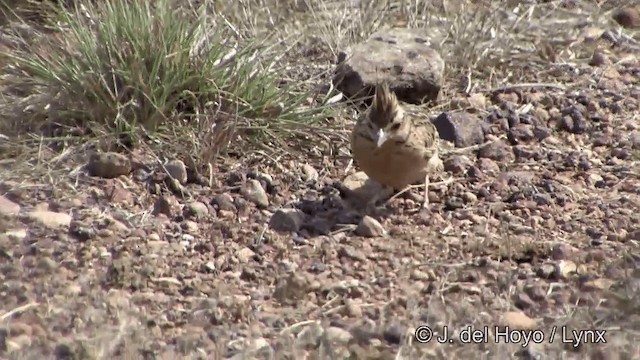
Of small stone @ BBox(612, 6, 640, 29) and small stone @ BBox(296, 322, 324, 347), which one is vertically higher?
small stone @ BBox(296, 322, 324, 347)

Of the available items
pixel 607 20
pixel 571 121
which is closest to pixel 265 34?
pixel 571 121

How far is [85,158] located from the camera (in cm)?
738

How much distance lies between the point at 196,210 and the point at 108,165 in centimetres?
62

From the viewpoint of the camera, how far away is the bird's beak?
6.87 metres

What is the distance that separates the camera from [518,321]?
5.58m

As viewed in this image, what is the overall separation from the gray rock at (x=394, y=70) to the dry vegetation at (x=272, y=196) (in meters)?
0.20

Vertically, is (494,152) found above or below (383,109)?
below

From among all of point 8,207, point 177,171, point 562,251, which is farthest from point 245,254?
point 562,251

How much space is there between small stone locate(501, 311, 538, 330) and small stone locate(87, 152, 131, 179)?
259cm

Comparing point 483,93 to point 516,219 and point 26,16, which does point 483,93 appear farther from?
point 26,16

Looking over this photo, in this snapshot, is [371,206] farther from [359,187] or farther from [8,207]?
[8,207]

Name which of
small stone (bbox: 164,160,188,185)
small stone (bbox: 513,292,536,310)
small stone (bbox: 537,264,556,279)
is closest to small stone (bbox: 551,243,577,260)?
small stone (bbox: 537,264,556,279)

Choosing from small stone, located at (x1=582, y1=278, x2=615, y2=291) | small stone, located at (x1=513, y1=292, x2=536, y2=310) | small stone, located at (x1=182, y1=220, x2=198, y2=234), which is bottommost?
small stone, located at (x1=182, y1=220, x2=198, y2=234)

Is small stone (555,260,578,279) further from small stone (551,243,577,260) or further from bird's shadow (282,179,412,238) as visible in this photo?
bird's shadow (282,179,412,238)
